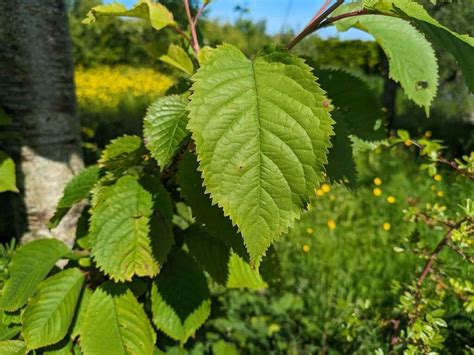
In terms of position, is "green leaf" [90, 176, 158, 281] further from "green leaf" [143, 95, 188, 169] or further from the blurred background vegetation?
the blurred background vegetation

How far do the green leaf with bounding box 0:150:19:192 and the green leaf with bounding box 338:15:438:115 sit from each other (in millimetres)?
970

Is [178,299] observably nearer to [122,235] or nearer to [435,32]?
[122,235]

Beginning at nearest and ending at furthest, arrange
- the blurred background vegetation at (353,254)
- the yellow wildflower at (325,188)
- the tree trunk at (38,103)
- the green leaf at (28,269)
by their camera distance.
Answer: the green leaf at (28,269) < the tree trunk at (38,103) < the blurred background vegetation at (353,254) < the yellow wildflower at (325,188)

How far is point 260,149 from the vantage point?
0.70m

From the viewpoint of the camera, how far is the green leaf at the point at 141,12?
0.92 metres

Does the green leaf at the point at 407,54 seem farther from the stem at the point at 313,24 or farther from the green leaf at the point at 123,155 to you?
the green leaf at the point at 123,155

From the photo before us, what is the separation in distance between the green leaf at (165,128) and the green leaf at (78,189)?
0.30m

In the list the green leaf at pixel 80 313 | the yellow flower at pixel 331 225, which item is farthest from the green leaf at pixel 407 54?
the yellow flower at pixel 331 225

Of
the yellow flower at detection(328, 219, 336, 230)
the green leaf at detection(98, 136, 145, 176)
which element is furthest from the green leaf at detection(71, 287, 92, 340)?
the yellow flower at detection(328, 219, 336, 230)

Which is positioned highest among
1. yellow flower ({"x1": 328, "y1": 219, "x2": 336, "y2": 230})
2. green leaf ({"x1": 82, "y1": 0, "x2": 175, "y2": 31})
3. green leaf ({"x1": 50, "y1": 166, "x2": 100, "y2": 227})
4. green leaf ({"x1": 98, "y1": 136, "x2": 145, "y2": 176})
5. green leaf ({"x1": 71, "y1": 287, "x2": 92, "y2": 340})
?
green leaf ({"x1": 82, "y1": 0, "x2": 175, "y2": 31})

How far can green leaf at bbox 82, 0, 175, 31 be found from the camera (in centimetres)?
92

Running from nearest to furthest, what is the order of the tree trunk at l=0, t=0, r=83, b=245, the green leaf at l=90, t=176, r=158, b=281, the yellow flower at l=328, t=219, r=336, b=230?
the green leaf at l=90, t=176, r=158, b=281 → the tree trunk at l=0, t=0, r=83, b=245 → the yellow flower at l=328, t=219, r=336, b=230

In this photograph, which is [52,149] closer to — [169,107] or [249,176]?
[169,107]

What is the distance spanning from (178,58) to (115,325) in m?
0.58
